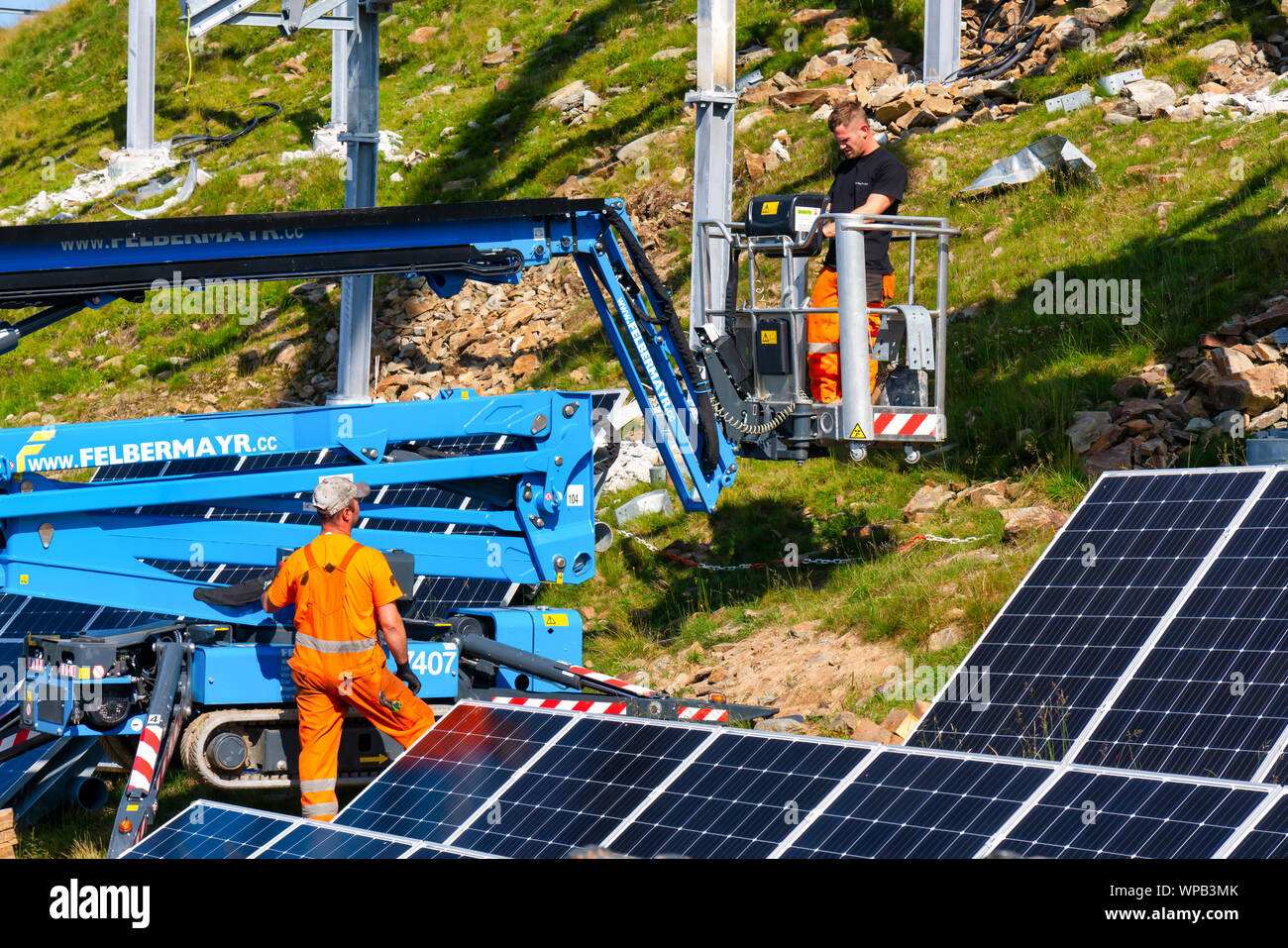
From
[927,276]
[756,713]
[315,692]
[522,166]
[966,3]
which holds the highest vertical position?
[966,3]

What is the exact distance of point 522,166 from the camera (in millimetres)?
22328

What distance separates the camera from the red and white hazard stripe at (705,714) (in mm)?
8898

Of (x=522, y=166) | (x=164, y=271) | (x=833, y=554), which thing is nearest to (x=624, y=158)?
(x=522, y=166)

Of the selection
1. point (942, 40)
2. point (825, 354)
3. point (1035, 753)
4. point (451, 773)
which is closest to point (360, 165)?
point (942, 40)

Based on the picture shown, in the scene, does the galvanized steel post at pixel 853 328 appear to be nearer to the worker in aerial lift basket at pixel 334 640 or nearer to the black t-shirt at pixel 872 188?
the black t-shirt at pixel 872 188

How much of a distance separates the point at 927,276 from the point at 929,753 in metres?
10.4

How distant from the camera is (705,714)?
8.91 meters

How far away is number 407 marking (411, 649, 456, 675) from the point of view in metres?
8.92

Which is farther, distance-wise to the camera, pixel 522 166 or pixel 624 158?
pixel 522 166

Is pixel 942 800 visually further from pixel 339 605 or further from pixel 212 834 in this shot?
pixel 339 605

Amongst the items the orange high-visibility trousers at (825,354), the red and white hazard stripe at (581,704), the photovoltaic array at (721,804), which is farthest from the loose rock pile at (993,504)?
the photovoltaic array at (721,804)

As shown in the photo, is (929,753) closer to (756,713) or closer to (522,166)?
(756,713)

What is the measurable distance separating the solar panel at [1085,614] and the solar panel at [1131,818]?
173 centimetres
